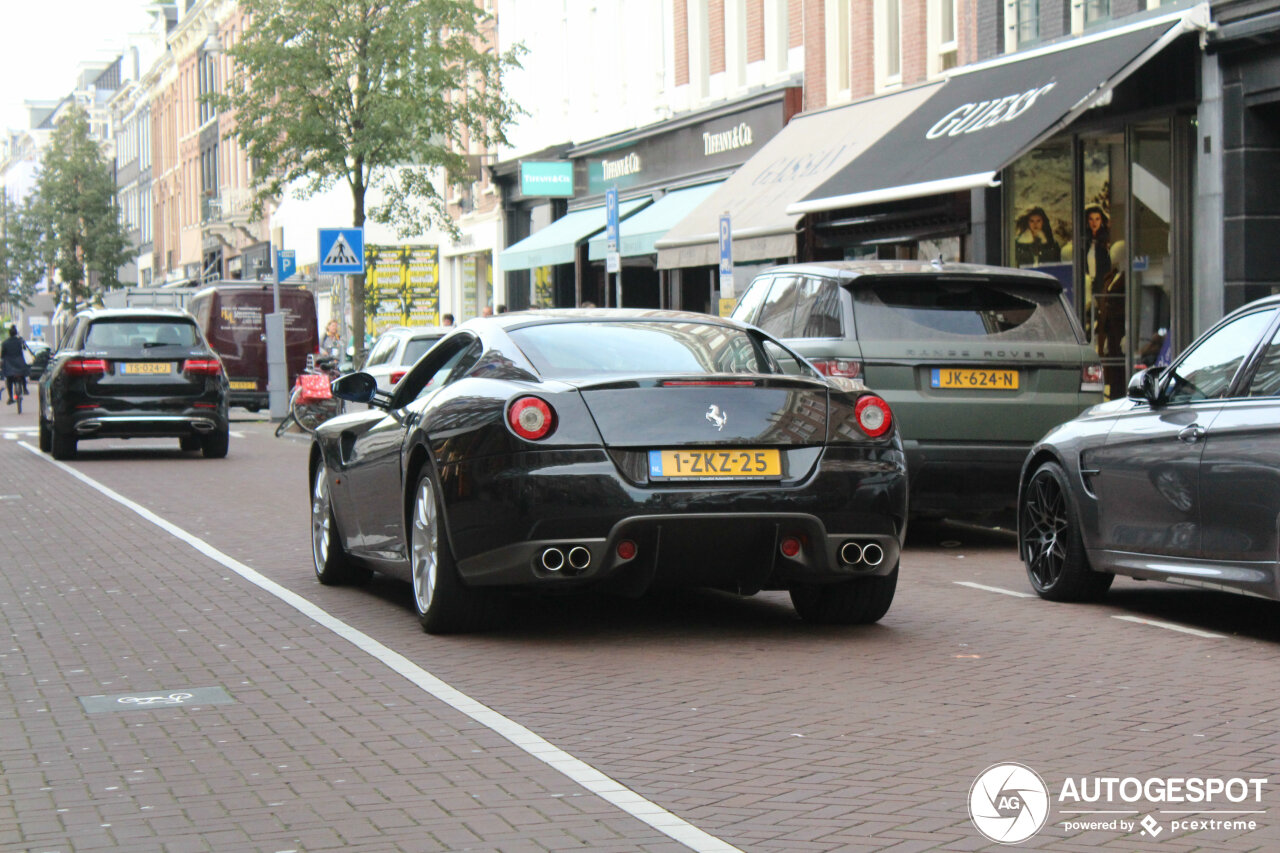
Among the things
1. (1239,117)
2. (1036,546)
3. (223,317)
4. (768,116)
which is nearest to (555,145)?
(223,317)

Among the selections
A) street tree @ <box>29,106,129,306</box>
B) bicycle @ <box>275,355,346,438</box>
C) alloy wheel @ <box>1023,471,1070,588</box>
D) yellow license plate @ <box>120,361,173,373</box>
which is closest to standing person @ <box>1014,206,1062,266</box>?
yellow license plate @ <box>120,361,173,373</box>

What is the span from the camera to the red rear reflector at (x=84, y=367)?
21.7 m

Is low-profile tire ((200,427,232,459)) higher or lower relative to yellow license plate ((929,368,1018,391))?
lower

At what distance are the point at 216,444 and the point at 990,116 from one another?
962 centimetres

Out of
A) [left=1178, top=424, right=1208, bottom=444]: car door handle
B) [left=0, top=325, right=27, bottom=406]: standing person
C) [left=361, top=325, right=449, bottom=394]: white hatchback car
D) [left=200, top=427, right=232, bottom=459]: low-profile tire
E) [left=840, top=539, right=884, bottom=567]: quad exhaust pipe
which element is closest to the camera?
[left=840, top=539, right=884, bottom=567]: quad exhaust pipe

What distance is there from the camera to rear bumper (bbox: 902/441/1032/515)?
37.4 feet

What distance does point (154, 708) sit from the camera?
21.6 feet

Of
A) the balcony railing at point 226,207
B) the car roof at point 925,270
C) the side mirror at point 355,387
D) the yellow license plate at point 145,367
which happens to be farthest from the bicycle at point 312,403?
the balcony railing at point 226,207

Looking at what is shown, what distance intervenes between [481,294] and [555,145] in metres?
7.93

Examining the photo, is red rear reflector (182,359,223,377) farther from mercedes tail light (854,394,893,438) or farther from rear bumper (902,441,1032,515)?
mercedes tail light (854,394,893,438)

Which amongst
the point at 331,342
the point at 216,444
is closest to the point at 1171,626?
the point at 216,444

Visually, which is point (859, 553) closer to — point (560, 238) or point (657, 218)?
point (657, 218)

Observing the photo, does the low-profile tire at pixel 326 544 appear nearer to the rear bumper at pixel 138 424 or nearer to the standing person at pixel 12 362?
the rear bumper at pixel 138 424

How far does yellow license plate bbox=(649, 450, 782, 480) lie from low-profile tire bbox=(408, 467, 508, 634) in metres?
0.97
